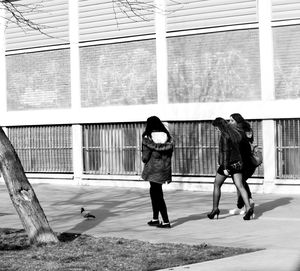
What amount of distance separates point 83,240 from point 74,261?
5.82 ft

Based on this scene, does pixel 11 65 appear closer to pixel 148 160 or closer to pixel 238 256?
pixel 148 160

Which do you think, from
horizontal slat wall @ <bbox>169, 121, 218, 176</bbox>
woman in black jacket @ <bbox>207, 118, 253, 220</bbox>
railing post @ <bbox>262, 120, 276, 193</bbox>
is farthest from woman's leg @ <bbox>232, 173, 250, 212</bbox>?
horizontal slat wall @ <bbox>169, 121, 218, 176</bbox>

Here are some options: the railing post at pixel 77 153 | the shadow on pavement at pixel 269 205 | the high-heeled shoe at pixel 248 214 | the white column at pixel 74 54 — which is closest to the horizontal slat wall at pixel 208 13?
the white column at pixel 74 54

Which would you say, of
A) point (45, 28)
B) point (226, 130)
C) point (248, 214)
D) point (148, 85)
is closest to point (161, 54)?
point (148, 85)

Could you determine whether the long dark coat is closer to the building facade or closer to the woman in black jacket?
the woman in black jacket

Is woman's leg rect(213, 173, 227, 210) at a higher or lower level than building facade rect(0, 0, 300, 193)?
lower

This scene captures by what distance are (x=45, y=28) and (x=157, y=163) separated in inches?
408

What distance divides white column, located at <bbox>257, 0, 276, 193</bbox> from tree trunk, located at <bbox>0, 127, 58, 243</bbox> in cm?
862

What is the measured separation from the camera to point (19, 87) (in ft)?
77.3

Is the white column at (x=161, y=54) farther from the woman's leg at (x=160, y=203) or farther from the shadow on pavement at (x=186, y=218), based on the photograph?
the woman's leg at (x=160, y=203)

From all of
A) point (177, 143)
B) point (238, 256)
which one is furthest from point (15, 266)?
point (177, 143)

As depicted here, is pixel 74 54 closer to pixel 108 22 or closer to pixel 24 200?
pixel 108 22

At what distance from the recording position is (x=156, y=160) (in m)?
12.7

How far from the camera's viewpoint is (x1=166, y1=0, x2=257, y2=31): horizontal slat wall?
18641 mm
